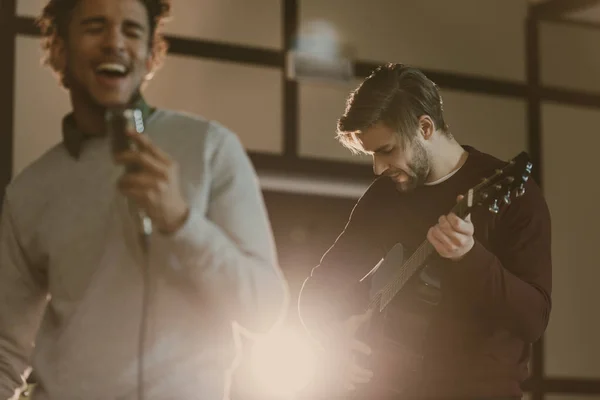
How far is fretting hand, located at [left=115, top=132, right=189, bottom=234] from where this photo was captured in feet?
2.58

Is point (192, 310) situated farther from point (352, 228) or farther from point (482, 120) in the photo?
point (482, 120)

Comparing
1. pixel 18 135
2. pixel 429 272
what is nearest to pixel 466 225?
pixel 429 272

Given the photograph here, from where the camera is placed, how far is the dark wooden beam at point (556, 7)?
9.46ft

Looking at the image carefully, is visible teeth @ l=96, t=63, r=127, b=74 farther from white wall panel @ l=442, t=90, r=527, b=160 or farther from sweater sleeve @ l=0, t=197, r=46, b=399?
white wall panel @ l=442, t=90, r=527, b=160

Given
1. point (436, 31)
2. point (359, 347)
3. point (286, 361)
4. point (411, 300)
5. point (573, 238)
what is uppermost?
point (436, 31)

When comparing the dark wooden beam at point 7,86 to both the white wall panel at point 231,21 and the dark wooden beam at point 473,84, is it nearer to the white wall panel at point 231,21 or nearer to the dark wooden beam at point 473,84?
the white wall panel at point 231,21

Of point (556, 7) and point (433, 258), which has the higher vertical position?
point (556, 7)

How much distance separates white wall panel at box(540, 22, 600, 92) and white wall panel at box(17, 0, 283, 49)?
1003 millimetres

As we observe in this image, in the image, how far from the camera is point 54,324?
0.99 meters

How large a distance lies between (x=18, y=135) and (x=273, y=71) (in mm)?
767

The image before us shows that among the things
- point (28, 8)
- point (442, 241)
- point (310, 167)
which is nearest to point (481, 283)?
point (442, 241)

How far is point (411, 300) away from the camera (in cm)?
129

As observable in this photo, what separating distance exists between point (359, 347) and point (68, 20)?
0.71 metres

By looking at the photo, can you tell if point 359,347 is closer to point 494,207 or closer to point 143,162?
point 494,207
